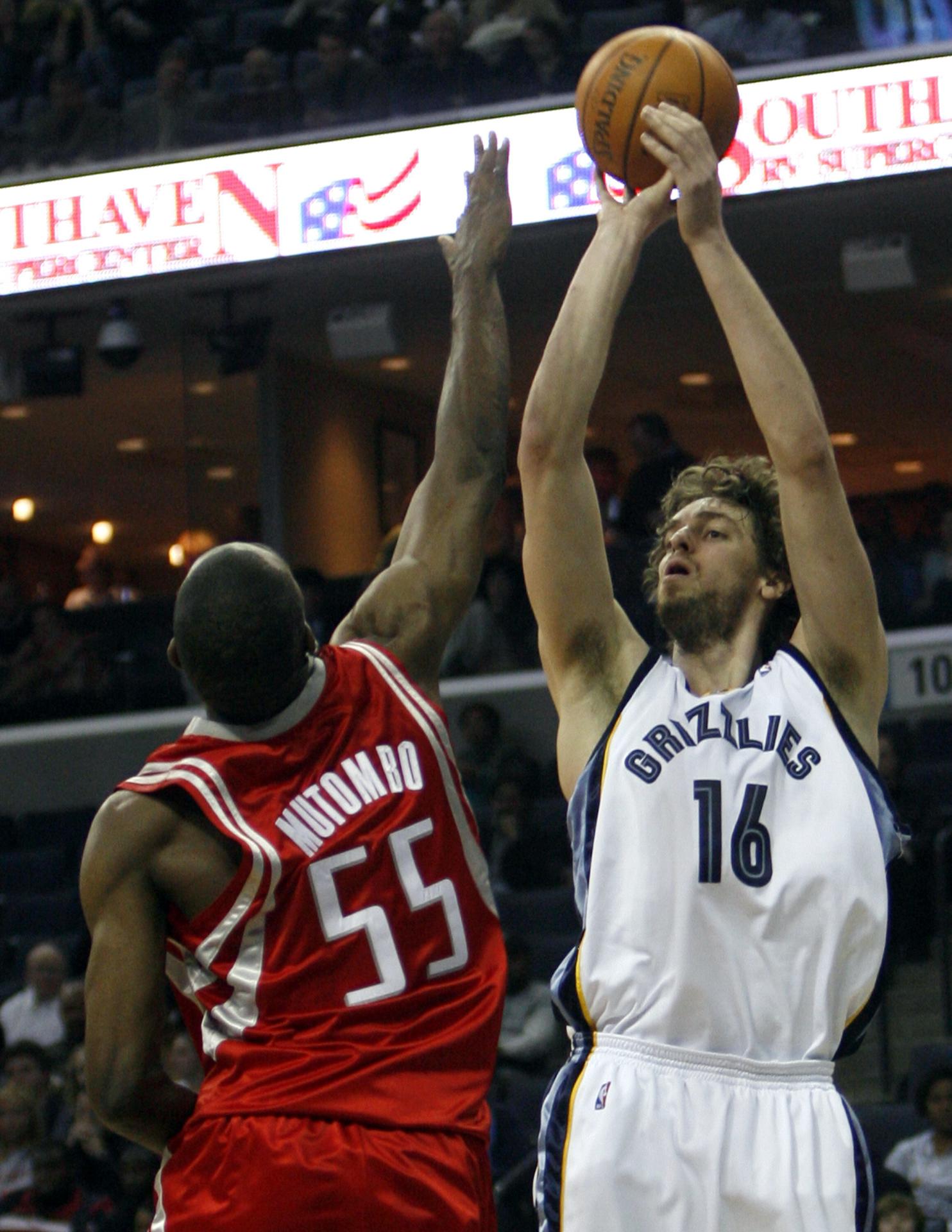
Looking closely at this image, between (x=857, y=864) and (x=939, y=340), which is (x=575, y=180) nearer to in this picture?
(x=939, y=340)

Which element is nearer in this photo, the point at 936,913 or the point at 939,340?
the point at 936,913

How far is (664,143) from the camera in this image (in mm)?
2939

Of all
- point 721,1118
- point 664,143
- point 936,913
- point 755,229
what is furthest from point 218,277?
point 721,1118

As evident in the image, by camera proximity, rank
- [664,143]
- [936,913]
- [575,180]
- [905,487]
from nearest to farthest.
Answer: [664,143]
[936,913]
[575,180]
[905,487]

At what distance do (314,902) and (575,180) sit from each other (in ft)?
27.6

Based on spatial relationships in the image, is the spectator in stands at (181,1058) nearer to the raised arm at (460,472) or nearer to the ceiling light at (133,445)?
the raised arm at (460,472)

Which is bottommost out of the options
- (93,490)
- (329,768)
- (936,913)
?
(936,913)

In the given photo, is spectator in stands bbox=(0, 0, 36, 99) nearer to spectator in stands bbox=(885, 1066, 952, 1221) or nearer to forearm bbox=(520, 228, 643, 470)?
spectator in stands bbox=(885, 1066, 952, 1221)

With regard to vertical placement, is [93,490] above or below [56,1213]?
above

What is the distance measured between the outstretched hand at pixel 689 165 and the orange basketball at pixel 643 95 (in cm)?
16

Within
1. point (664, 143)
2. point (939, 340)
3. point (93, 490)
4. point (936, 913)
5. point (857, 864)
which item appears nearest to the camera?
point (857, 864)

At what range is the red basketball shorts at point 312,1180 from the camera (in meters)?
2.33

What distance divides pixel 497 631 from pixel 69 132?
13.6 ft

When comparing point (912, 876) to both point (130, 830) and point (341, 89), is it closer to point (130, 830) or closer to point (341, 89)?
point (341, 89)
